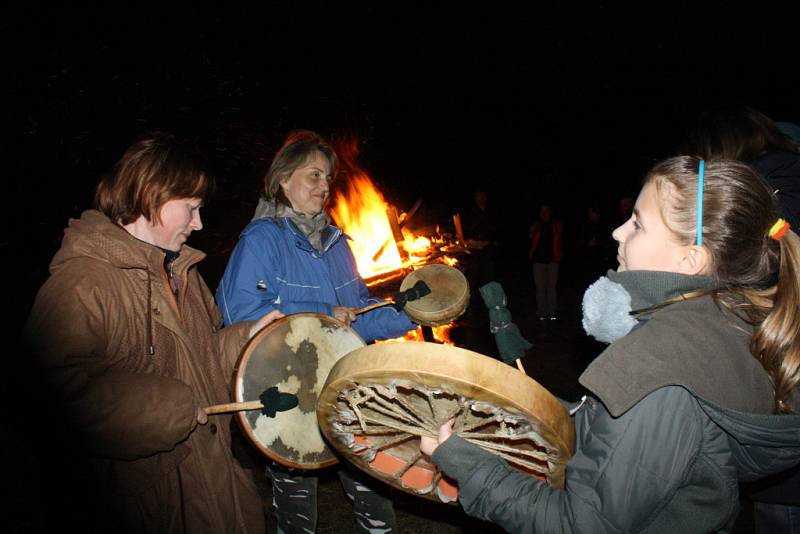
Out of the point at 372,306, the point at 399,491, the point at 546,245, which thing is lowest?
the point at 399,491

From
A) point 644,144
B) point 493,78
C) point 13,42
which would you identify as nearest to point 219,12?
point 13,42

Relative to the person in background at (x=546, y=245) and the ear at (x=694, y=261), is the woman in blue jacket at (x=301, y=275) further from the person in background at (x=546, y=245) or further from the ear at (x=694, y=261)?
the person in background at (x=546, y=245)

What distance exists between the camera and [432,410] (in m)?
1.71

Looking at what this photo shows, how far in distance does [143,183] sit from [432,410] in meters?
1.72

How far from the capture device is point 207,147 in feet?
27.7

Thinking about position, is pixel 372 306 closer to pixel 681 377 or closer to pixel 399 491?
pixel 681 377

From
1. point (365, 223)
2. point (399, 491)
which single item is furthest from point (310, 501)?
point (365, 223)

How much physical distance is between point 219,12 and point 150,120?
3.07m

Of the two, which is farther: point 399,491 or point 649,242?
point 399,491

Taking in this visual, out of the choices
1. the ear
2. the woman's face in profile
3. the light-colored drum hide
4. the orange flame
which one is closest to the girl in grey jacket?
the ear

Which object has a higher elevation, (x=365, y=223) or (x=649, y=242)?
(x=649, y=242)

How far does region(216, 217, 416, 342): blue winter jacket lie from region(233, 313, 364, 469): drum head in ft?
0.94

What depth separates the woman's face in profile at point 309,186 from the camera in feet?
10.1

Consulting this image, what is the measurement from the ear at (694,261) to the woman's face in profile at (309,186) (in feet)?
7.47
